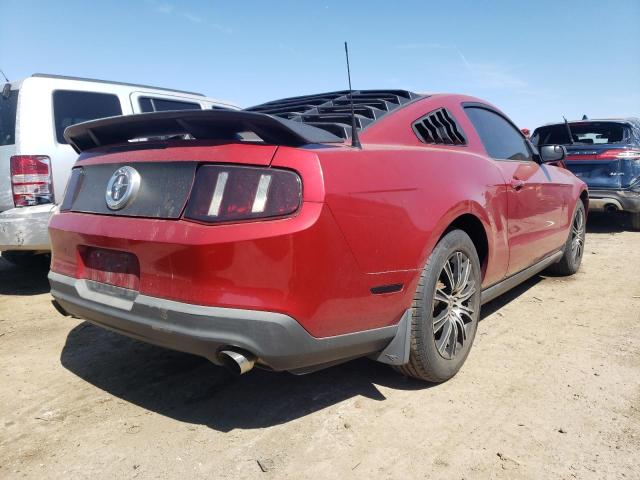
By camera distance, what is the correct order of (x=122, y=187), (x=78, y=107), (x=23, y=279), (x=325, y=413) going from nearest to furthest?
(x=122, y=187)
(x=325, y=413)
(x=78, y=107)
(x=23, y=279)

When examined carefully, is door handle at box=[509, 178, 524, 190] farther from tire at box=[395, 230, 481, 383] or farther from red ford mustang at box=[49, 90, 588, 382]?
tire at box=[395, 230, 481, 383]

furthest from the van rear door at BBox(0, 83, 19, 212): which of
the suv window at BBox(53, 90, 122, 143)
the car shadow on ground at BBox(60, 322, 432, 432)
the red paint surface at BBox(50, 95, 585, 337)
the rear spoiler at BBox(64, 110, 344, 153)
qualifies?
the rear spoiler at BBox(64, 110, 344, 153)

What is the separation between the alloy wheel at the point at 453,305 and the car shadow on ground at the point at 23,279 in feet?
12.2

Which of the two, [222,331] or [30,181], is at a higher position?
[30,181]

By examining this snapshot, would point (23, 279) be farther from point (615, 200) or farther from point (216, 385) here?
point (615, 200)

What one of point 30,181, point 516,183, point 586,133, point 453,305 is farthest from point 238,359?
point 586,133

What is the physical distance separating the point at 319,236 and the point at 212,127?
643 mm

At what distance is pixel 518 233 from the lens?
321 centimetres

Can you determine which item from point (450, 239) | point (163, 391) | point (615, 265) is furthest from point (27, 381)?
point (615, 265)

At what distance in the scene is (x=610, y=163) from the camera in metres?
7.09

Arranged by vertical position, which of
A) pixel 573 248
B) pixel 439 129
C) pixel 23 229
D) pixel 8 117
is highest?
pixel 8 117

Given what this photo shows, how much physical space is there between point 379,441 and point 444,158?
4.59ft

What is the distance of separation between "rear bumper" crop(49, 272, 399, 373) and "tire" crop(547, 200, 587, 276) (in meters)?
3.18

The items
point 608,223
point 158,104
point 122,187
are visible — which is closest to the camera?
point 122,187
